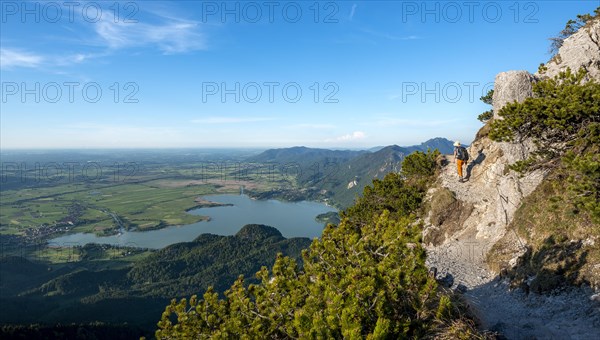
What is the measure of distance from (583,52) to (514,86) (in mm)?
5213

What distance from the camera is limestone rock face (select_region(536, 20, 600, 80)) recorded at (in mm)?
20984

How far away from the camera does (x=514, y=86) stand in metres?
21.4

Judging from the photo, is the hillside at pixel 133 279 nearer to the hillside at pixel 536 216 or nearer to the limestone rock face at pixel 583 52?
the hillside at pixel 536 216

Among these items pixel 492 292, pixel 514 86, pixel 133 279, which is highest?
pixel 514 86

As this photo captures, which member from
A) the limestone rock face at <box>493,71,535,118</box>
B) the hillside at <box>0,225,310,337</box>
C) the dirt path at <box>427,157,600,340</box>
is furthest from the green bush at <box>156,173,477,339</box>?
the hillside at <box>0,225,310,337</box>

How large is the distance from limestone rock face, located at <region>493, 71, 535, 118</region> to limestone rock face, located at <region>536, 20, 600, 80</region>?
148 centimetres

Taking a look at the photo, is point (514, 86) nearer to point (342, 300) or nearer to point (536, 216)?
point (536, 216)

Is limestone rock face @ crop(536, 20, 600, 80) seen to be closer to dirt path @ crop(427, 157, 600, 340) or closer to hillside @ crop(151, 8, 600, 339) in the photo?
hillside @ crop(151, 8, 600, 339)

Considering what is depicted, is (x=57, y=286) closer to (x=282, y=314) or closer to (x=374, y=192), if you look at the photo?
(x=374, y=192)

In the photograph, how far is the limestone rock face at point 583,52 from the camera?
20984mm

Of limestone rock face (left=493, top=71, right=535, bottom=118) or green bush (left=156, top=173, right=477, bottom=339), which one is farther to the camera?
limestone rock face (left=493, top=71, right=535, bottom=118)

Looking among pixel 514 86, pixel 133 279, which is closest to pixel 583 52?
pixel 514 86

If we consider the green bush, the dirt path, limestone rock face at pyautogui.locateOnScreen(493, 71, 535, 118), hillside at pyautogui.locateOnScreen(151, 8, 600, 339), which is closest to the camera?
the green bush

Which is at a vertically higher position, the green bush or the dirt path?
the green bush
